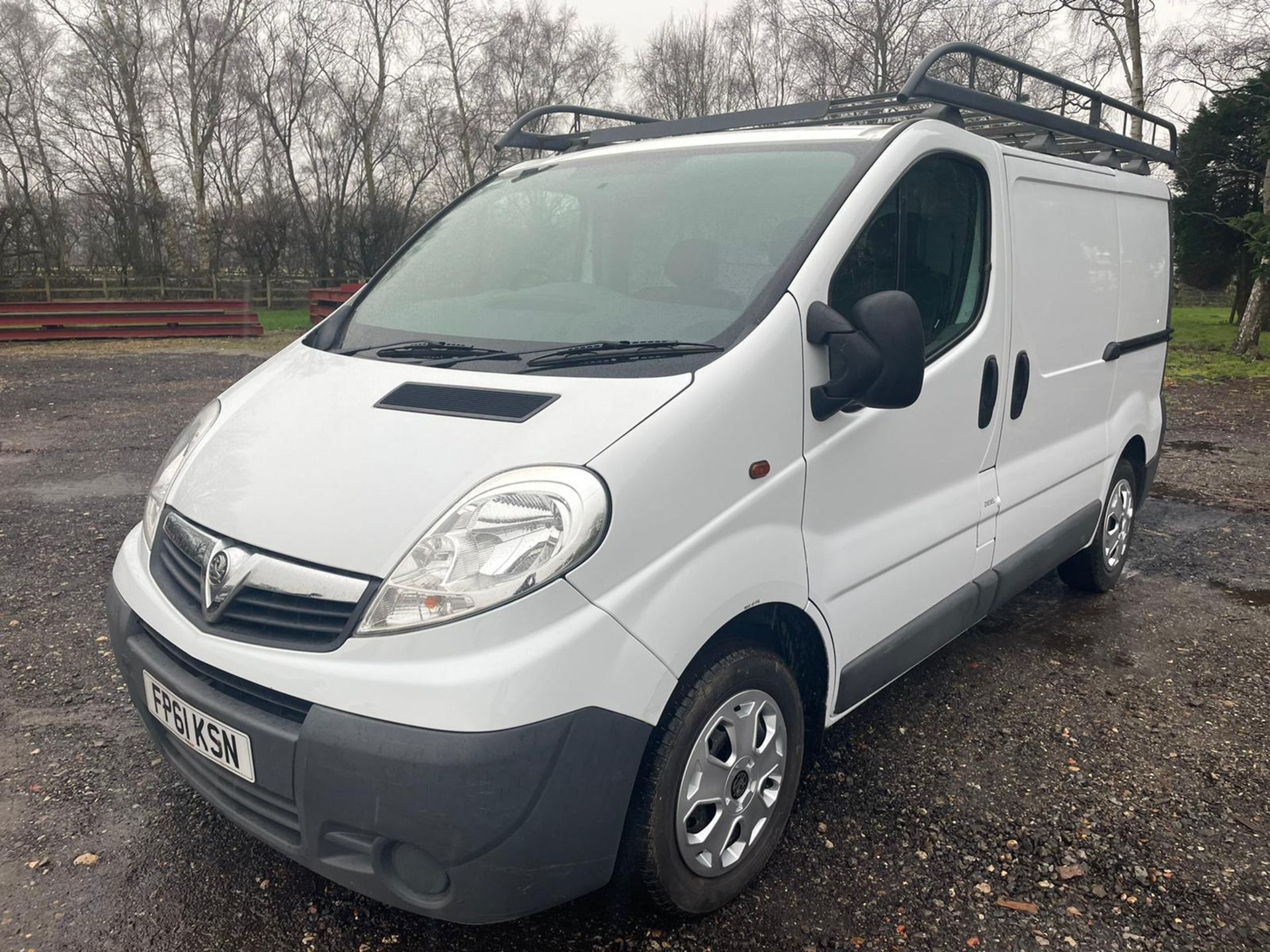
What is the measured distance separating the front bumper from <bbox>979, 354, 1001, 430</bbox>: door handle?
70.4 inches

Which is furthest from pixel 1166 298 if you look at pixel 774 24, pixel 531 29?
pixel 531 29

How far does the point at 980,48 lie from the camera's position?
3346mm

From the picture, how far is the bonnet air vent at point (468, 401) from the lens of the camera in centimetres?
218

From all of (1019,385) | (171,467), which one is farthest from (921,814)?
(171,467)

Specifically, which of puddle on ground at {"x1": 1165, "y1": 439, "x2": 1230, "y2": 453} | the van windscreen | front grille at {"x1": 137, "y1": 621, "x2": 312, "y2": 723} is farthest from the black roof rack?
puddle on ground at {"x1": 1165, "y1": 439, "x2": 1230, "y2": 453}

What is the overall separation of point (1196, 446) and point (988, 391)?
719 cm

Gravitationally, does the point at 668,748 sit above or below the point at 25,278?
below

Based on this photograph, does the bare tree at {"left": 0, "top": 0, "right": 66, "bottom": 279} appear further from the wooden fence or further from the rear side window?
the rear side window

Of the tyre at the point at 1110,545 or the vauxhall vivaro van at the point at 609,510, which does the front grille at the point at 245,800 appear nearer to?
the vauxhall vivaro van at the point at 609,510

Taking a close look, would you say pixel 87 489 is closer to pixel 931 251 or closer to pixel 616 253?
pixel 616 253

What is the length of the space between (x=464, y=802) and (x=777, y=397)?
118 centimetres

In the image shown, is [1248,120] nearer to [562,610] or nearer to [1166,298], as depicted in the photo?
[1166,298]

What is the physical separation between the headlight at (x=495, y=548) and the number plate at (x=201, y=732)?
423mm

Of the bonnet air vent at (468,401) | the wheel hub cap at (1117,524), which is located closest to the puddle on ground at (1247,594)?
the wheel hub cap at (1117,524)
